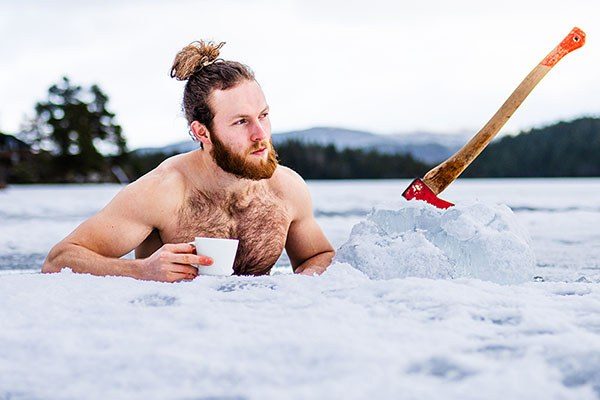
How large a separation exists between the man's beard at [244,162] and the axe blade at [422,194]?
2.12 ft

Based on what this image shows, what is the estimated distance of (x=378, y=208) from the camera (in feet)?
10.7

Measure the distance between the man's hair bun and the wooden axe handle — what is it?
115cm

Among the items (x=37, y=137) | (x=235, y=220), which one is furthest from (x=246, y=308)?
(x=37, y=137)

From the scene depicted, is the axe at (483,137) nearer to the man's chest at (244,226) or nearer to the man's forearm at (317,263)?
the man's forearm at (317,263)

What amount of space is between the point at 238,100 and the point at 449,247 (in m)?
1.12

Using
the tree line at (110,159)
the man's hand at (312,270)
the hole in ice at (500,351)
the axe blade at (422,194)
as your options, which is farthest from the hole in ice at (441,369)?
the tree line at (110,159)

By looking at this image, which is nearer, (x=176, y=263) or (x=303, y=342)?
(x=303, y=342)

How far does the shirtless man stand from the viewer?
324 cm

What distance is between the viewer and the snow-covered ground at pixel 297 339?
59.4 inches

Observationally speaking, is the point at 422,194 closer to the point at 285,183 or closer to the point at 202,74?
the point at 285,183

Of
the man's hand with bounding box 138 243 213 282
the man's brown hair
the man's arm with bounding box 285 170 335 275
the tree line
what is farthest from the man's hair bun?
the tree line

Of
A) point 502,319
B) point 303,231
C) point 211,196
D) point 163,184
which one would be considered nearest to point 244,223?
point 211,196

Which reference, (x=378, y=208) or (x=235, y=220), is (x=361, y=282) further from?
(x=235, y=220)

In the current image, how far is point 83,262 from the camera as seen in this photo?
3088mm
